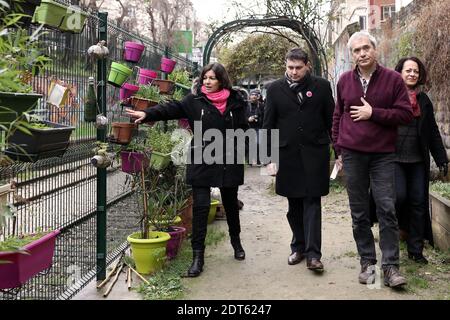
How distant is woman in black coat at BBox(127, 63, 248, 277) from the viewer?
425 cm

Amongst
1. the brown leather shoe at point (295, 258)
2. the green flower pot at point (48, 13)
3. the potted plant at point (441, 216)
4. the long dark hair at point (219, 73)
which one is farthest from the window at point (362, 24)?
the green flower pot at point (48, 13)

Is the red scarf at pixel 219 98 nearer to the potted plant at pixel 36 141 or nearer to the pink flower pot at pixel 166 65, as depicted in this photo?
the pink flower pot at pixel 166 65

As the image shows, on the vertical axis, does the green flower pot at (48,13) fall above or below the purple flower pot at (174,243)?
above

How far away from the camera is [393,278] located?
12.0 ft

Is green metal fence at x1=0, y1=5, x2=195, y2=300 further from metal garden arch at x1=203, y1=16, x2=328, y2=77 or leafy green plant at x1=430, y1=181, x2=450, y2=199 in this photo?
metal garden arch at x1=203, y1=16, x2=328, y2=77

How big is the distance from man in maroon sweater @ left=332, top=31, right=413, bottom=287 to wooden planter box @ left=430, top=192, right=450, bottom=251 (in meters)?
0.93

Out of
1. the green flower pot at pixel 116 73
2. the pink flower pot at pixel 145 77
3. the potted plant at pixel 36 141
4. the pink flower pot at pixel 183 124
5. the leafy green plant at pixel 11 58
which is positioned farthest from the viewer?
the pink flower pot at pixel 183 124

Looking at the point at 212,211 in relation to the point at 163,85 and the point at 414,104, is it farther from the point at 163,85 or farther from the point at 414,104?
the point at 414,104

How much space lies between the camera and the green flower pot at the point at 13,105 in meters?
2.21

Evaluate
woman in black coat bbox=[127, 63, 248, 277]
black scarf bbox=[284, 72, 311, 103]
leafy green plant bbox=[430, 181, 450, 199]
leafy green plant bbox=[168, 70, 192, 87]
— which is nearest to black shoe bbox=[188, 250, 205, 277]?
woman in black coat bbox=[127, 63, 248, 277]

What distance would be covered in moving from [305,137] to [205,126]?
840 mm

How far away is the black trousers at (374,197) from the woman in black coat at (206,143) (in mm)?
981

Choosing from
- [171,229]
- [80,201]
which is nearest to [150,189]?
[171,229]

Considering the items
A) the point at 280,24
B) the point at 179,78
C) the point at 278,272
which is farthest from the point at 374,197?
the point at 280,24
